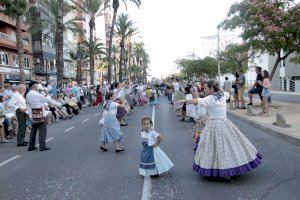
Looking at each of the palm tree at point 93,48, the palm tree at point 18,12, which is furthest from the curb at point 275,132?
the palm tree at point 93,48

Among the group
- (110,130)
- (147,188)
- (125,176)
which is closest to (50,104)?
(110,130)

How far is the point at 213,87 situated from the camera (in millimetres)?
7277

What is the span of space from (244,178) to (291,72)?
6360 centimetres

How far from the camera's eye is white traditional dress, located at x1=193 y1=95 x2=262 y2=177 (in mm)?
6855

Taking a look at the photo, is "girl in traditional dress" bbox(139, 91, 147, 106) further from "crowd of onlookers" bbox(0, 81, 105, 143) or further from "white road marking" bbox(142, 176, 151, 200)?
"white road marking" bbox(142, 176, 151, 200)

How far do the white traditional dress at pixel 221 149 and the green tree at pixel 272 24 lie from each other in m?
14.0

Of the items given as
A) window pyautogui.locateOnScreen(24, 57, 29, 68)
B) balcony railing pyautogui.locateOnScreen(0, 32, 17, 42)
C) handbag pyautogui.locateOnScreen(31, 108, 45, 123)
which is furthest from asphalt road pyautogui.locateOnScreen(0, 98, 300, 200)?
window pyautogui.locateOnScreen(24, 57, 29, 68)

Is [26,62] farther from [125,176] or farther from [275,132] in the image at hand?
[125,176]

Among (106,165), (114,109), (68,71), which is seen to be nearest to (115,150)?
(114,109)

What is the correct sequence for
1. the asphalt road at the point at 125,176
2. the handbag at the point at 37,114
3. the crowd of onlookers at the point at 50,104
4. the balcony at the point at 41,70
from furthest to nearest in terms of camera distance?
1. the balcony at the point at 41,70
2. the crowd of onlookers at the point at 50,104
3. the handbag at the point at 37,114
4. the asphalt road at the point at 125,176

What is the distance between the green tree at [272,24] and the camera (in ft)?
67.3

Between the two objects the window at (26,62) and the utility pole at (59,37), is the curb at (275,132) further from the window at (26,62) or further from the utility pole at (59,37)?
the window at (26,62)

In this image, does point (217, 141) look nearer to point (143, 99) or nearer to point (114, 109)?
point (114, 109)

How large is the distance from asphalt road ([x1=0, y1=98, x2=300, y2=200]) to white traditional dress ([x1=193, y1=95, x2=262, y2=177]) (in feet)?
0.79
